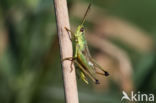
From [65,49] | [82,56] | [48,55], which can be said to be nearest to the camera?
[65,49]

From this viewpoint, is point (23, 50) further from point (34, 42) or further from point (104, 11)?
point (104, 11)

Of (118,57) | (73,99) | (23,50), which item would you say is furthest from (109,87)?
(73,99)

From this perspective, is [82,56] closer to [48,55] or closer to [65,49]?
→ [65,49]

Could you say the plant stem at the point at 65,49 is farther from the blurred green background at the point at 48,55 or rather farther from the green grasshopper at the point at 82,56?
the blurred green background at the point at 48,55
